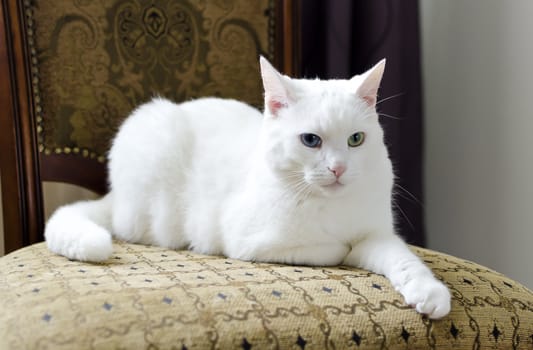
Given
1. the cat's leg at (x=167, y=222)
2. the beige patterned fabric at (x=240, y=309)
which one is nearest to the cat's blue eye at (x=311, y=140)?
the beige patterned fabric at (x=240, y=309)

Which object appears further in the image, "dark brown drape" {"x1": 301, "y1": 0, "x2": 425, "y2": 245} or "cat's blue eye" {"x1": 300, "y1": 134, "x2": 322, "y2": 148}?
"dark brown drape" {"x1": 301, "y1": 0, "x2": 425, "y2": 245}

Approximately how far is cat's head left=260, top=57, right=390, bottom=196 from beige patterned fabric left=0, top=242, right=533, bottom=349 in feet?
0.59

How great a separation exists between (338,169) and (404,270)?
210 mm

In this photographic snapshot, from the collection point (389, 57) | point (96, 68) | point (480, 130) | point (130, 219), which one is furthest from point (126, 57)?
point (480, 130)

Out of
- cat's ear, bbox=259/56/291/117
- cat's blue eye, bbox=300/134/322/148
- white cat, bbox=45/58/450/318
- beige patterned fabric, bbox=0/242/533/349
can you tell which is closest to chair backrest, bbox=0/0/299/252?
white cat, bbox=45/58/450/318

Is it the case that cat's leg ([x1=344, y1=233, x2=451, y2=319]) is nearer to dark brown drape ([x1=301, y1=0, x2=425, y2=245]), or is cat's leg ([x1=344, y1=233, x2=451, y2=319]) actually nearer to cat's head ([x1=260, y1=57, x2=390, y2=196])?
cat's head ([x1=260, y1=57, x2=390, y2=196])

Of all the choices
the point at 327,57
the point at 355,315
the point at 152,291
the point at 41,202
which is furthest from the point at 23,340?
the point at 327,57

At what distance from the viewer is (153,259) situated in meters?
1.23

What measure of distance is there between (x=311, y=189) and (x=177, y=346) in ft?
1.41

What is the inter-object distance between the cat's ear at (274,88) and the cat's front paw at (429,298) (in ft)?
1.42

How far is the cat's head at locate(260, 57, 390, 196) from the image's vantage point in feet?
3.65

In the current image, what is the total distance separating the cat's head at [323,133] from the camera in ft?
3.65

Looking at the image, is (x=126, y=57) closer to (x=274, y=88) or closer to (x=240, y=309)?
(x=274, y=88)

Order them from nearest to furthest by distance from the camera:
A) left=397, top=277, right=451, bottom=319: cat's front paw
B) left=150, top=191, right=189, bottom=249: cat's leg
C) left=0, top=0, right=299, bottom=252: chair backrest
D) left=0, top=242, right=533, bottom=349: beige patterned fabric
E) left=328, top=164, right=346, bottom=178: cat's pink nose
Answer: left=0, top=242, right=533, bottom=349: beige patterned fabric
left=397, top=277, right=451, bottom=319: cat's front paw
left=328, top=164, right=346, bottom=178: cat's pink nose
left=150, top=191, right=189, bottom=249: cat's leg
left=0, top=0, right=299, bottom=252: chair backrest
